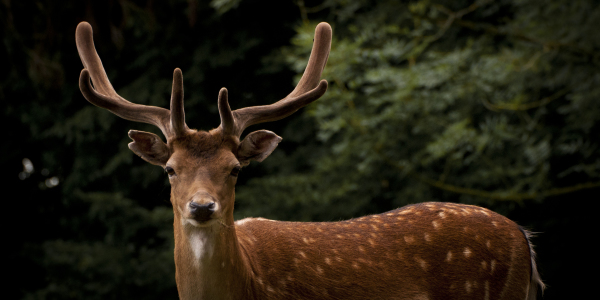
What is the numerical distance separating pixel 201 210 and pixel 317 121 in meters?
5.41

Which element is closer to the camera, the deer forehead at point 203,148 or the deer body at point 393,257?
the deer forehead at point 203,148

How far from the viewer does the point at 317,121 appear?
26.4ft

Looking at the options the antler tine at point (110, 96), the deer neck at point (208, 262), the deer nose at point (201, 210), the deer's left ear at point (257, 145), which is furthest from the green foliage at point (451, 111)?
the deer nose at point (201, 210)

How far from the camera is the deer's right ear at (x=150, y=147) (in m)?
3.10

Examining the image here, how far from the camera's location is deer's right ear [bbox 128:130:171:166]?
3.10 metres

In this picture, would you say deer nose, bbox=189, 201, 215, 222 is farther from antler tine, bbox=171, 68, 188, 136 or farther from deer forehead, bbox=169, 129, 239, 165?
antler tine, bbox=171, 68, 188, 136

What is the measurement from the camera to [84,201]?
342 inches

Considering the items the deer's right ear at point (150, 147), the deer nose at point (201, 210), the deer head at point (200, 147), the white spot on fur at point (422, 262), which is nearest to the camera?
the deer nose at point (201, 210)

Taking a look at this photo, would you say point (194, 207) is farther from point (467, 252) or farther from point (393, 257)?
point (467, 252)

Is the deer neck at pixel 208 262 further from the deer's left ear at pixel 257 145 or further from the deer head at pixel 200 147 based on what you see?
the deer's left ear at pixel 257 145

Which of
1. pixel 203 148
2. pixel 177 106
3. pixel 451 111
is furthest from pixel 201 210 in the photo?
pixel 451 111

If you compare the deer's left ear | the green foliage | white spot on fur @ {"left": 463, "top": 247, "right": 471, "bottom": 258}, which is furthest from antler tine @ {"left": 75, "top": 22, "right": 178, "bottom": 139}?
the green foliage

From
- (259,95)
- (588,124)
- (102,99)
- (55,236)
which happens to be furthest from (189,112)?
(102,99)

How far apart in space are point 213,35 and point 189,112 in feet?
3.88
